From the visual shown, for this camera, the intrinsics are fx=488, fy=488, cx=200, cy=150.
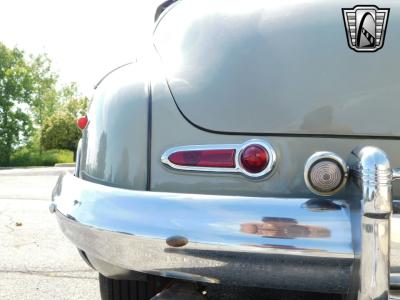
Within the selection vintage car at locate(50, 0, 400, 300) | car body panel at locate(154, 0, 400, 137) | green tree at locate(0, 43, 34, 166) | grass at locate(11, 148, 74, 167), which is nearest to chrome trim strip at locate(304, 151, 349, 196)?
vintage car at locate(50, 0, 400, 300)

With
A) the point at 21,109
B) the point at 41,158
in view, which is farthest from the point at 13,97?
the point at 41,158

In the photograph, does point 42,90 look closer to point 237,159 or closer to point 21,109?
point 21,109

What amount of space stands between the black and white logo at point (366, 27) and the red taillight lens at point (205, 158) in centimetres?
54

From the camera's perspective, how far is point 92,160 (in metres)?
1.76

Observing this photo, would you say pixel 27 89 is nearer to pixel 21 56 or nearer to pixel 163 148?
pixel 21 56

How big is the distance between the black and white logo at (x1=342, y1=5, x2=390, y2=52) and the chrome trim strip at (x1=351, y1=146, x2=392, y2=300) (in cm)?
43

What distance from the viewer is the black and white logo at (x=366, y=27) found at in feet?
5.16

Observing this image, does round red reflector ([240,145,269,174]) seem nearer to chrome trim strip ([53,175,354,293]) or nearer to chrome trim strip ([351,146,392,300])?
chrome trim strip ([53,175,354,293])

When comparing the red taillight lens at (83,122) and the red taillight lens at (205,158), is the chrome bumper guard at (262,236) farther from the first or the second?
the red taillight lens at (83,122)

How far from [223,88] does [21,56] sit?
38958 mm

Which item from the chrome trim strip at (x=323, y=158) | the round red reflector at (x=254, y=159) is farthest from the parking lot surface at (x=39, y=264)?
the chrome trim strip at (x=323, y=158)

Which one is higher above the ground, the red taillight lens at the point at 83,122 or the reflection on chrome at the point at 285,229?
the red taillight lens at the point at 83,122

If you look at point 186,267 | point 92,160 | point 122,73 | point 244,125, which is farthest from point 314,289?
point 122,73

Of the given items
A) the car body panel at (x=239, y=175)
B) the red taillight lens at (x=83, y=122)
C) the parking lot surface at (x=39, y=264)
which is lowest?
the parking lot surface at (x=39, y=264)
